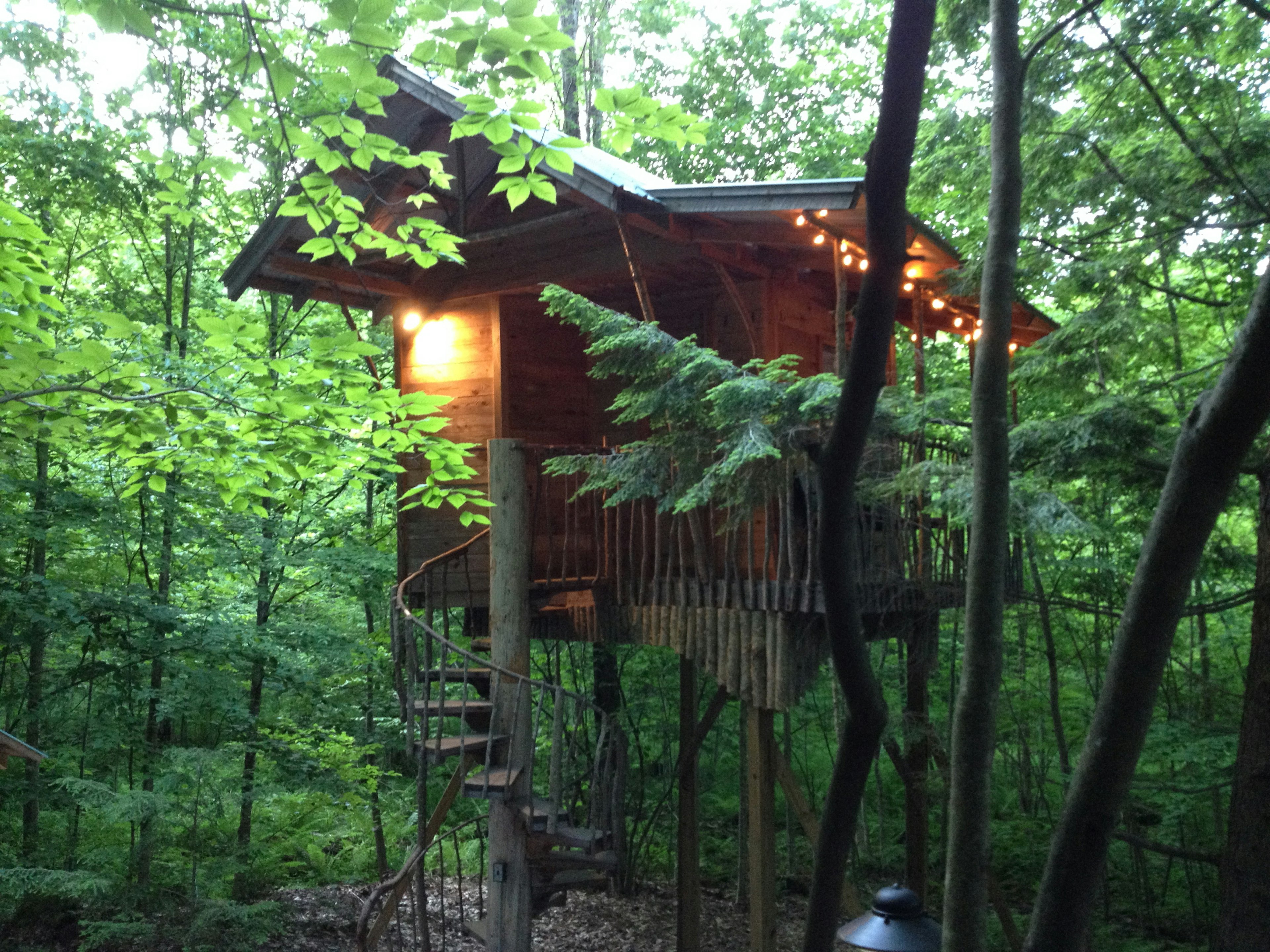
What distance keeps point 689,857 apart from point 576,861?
8.10 feet

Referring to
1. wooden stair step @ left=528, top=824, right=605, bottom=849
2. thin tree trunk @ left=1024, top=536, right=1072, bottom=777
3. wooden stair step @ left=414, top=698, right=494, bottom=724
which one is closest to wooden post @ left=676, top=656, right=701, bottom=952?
wooden stair step @ left=528, top=824, right=605, bottom=849

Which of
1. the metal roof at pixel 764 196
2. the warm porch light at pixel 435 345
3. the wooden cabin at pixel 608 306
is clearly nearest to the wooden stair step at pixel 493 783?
the wooden cabin at pixel 608 306

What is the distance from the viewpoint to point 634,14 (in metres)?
18.6

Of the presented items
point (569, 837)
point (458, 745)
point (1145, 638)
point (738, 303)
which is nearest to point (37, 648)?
point (458, 745)

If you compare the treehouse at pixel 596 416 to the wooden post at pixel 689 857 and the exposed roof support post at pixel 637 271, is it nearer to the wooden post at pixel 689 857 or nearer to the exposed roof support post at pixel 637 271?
the exposed roof support post at pixel 637 271

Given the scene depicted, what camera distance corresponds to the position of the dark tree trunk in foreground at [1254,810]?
227 inches

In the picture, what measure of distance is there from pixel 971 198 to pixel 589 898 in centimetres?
941

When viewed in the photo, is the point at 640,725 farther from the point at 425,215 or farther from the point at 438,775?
the point at 425,215

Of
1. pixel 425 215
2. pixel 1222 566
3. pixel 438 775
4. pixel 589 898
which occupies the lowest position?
pixel 589 898

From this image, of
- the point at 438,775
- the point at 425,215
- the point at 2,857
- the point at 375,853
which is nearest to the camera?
the point at 2,857

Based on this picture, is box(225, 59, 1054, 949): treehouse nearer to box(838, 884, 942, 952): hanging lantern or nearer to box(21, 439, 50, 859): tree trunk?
box(21, 439, 50, 859): tree trunk

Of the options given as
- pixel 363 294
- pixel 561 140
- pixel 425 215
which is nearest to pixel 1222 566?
pixel 561 140

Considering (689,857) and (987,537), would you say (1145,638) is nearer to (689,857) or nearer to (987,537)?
(987,537)

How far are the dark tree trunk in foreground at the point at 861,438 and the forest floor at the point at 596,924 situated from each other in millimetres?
9638
